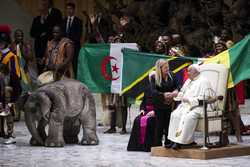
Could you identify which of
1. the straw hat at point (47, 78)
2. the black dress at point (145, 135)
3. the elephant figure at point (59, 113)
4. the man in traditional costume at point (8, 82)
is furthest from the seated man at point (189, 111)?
the straw hat at point (47, 78)

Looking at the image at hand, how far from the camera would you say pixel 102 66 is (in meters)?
18.0

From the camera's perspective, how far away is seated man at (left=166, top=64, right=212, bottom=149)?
538 inches

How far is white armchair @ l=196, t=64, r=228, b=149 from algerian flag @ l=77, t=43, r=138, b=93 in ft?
10.7

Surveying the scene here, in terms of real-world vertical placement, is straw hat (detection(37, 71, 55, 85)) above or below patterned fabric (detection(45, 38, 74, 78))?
below

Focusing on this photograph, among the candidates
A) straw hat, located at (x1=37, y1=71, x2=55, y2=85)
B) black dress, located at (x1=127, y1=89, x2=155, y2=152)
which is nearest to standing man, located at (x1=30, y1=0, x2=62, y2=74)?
straw hat, located at (x1=37, y1=71, x2=55, y2=85)

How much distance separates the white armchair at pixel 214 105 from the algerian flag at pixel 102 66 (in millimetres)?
3250

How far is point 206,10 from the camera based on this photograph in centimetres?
2217

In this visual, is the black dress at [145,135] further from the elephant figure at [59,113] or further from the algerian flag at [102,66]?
the algerian flag at [102,66]

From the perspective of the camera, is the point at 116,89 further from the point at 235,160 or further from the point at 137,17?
the point at 137,17

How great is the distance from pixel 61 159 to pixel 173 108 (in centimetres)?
200

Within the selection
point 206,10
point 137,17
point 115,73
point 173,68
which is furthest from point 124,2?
point 173,68

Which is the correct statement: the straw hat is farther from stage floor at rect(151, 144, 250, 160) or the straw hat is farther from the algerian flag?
stage floor at rect(151, 144, 250, 160)

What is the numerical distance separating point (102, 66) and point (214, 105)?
4.33 meters

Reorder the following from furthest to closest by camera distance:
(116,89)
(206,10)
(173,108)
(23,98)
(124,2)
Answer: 1. (124,2)
2. (206,10)
3. (116,89)
4. (23,98)
5. (173,108)
